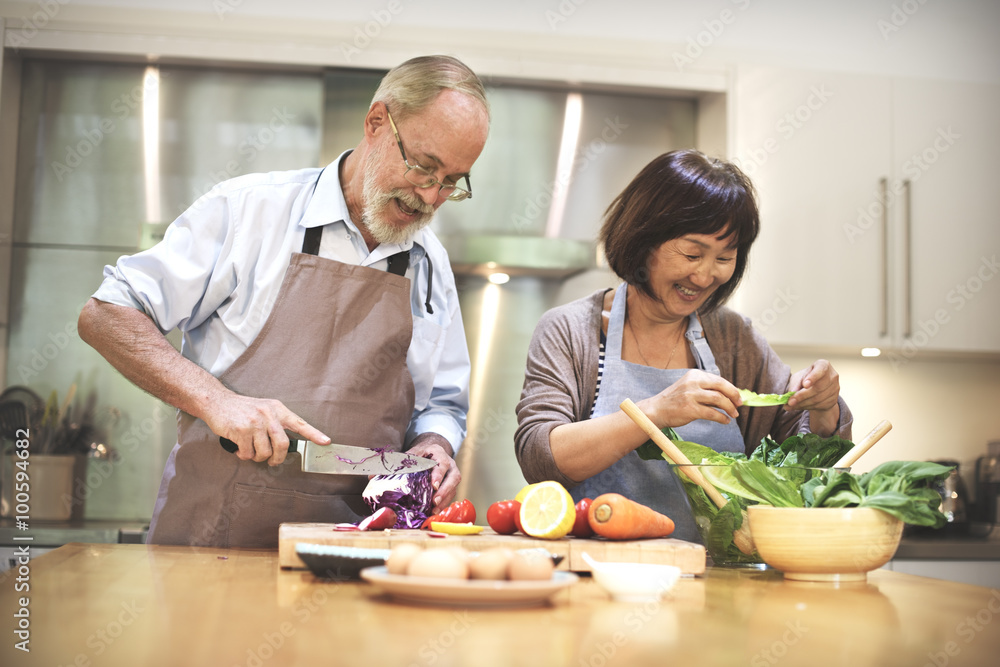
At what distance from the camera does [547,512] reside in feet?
4.46

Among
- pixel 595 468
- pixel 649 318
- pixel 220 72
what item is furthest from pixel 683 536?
pixel 220 72

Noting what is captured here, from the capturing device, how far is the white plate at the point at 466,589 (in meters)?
0.90

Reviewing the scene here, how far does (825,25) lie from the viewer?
11.9ft

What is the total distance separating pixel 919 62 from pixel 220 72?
294cm

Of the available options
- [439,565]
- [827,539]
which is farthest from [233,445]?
[827,539]

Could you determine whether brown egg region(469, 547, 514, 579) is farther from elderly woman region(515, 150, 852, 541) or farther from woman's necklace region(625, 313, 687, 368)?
woman's necklace region(625, 313, 687, 368)

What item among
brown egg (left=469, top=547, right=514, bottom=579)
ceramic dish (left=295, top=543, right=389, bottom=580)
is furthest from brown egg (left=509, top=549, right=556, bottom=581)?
ceramic dish (left=295, top=543, right=389, bottom=580)

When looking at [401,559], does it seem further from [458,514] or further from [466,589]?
[458,514]

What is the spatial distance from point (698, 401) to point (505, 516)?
40 cm

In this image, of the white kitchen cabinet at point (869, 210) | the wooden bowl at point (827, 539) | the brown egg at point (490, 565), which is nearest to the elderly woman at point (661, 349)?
the wooden bowl at point (827, 539)

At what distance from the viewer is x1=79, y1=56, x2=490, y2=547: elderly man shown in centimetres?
167

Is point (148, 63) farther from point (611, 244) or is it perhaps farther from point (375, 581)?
point (375, 581)

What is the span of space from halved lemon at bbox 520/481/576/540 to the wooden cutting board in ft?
0.07

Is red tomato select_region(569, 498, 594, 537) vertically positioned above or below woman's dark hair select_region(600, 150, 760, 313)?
below
